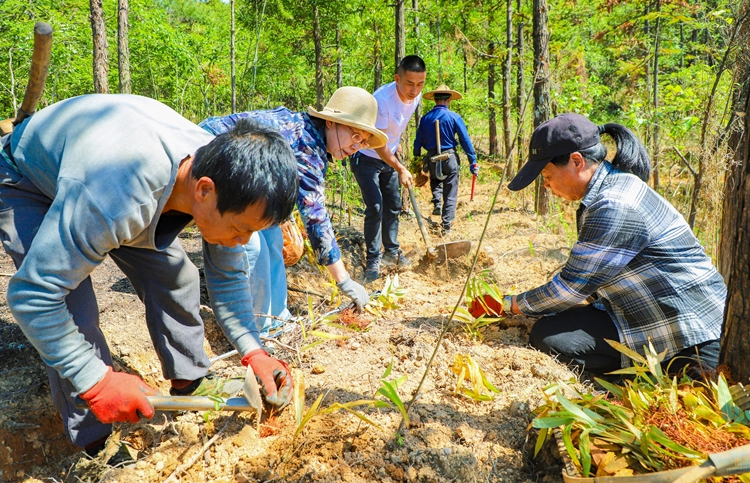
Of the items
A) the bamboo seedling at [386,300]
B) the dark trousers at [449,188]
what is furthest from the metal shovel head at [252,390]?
the dark trousers at [449,188]

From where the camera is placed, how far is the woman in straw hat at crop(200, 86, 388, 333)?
2.92 m

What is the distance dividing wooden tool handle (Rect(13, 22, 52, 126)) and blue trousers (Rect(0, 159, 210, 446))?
21 cm

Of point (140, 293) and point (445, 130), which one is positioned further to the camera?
point (445, 130)

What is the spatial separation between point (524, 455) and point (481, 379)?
45 cm

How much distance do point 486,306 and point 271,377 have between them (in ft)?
4.48

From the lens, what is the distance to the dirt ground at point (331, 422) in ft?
6.26

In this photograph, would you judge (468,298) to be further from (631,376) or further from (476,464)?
(476,464)

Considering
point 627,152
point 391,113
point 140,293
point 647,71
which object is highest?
point 647,71

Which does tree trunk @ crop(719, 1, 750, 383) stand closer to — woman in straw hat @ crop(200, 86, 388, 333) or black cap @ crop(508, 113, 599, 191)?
black cap @ crop(508, 113, 599, 191)

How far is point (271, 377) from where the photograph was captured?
6.62 ft

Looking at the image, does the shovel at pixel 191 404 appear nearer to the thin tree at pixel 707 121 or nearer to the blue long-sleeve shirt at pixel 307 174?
the blue long-sleeve shirt at pixel 307 174

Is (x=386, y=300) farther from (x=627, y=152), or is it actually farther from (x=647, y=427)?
(x=647, y=427)

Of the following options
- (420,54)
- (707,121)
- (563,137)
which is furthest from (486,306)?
(420,54)

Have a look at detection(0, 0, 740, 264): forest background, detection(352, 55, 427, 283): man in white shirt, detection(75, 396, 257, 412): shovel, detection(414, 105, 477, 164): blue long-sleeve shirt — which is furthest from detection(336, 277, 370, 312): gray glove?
detection(414, 105, 477, 164): blue long-sleeve shirt
